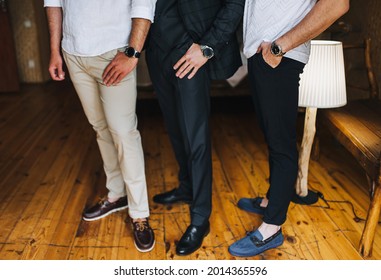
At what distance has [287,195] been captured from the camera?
1.64m

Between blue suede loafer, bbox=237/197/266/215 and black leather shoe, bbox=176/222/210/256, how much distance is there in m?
0.33

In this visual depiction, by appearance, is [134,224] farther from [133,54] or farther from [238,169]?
[238,169]

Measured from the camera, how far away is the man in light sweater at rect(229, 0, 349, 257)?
1367mm

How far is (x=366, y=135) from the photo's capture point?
1797mm

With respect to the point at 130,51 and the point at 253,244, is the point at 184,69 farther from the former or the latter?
the point at 253,244

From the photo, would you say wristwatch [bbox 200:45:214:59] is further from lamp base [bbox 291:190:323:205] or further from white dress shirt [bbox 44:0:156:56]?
lamp base [bbox 291:190:323:205]

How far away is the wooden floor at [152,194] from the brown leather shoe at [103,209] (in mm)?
33

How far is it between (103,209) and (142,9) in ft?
3.19

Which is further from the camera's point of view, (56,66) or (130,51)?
(56,66)

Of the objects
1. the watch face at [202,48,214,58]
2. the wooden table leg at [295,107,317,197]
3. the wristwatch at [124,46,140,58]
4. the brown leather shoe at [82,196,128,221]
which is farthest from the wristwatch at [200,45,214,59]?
the brown leather shoe at [82,196,128,221]

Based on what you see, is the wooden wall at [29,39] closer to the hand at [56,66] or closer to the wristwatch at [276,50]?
the hand at [56,66]

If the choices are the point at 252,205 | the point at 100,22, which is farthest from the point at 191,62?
the point at 252,205

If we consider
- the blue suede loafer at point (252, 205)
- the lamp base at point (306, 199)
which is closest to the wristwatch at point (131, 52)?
the blue suede loafer at point (252, 205)

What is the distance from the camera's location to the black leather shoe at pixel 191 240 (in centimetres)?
165
